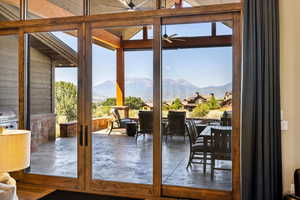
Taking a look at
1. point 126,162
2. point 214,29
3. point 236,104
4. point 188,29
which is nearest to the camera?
point 236,104

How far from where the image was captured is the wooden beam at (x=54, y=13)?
4.19m

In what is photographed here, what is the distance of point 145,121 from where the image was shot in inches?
161

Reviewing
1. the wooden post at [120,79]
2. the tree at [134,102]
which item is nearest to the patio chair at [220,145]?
the tree at [134,102]

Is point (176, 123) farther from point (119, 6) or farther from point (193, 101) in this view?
point (119, 6)

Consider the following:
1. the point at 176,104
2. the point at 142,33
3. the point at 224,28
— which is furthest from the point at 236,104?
the point at 142,33

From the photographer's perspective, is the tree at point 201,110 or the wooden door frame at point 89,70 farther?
the tree at point 201,110

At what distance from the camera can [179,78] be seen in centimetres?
397

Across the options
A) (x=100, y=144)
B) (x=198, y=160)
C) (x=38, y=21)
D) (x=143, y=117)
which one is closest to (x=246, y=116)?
(x=198, y=160)

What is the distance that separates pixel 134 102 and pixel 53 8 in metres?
1.97

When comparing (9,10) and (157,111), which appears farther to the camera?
(9,10)

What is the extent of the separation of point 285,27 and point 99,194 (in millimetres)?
3411

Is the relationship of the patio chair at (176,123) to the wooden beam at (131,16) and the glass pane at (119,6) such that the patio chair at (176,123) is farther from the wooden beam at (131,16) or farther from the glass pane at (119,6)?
the glass pane at (119,6)

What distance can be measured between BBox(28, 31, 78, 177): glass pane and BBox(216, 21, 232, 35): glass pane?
2.17 meters

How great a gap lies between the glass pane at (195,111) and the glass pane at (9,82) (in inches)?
103
